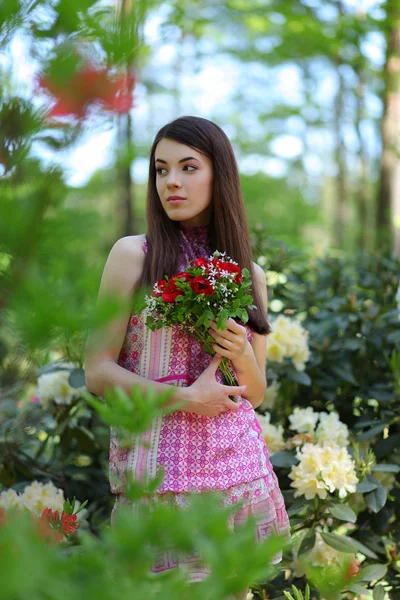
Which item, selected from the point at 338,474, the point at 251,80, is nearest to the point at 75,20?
the point at 338,474

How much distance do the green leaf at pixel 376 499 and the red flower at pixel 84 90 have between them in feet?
6.44

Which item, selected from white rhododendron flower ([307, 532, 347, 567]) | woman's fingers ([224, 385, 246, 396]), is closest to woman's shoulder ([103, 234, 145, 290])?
woman's fingers ([224, 385, 246, 396])

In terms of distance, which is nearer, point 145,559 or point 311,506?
point 145,559

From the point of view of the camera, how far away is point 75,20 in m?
0.82

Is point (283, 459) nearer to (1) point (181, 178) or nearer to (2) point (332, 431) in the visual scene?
(2) point (332, 431)

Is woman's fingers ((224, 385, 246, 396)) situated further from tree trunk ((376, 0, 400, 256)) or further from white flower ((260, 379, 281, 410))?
tree trunk ((376, 0, 400, 256))

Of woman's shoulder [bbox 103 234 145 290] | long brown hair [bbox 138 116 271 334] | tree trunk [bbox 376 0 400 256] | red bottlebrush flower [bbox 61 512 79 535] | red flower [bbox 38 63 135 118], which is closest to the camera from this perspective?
red flower [bbox 38 63 135 118]

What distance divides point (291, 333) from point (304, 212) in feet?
36.9

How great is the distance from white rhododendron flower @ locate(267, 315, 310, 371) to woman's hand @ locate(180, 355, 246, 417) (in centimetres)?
102

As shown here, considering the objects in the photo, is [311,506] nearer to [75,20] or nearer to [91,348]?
[91,348]

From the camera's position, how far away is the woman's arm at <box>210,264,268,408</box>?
5.91 feet

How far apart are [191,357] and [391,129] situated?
431cm

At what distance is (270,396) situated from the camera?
2.91 m

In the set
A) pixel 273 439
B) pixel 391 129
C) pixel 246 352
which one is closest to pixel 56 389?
pixel 273 439
